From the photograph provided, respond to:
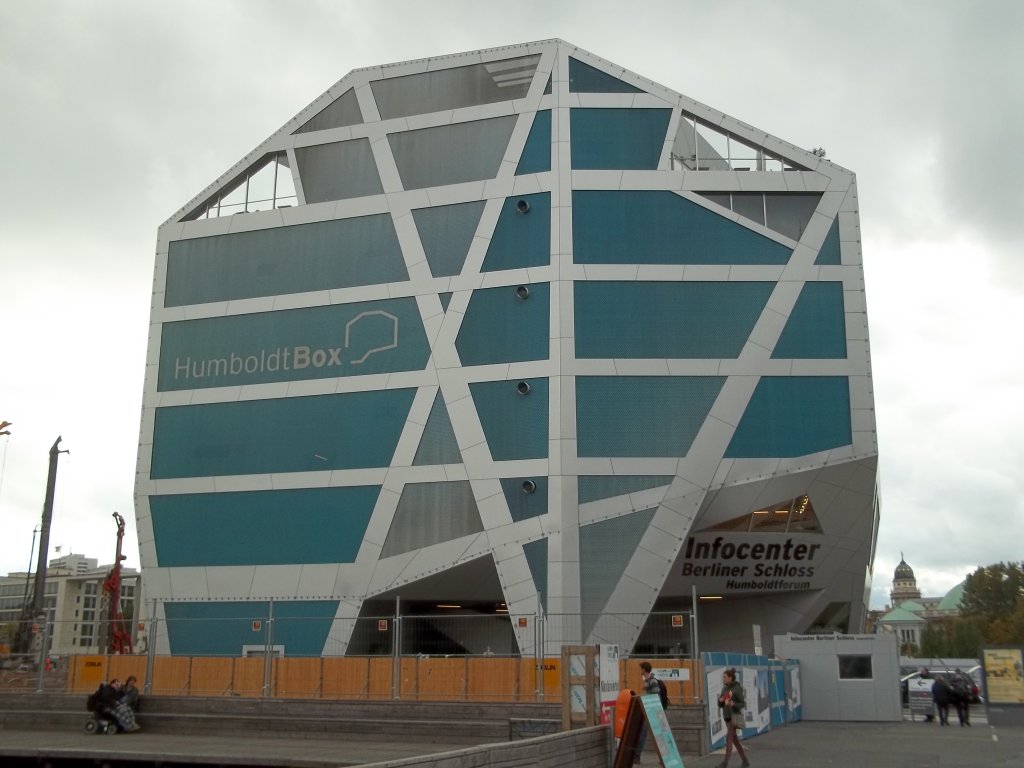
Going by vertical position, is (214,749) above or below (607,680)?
below

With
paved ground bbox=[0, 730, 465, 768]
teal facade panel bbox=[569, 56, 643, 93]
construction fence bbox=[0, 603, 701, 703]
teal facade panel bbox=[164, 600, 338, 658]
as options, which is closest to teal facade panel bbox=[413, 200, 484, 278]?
teal facade panel bbox=[569, 56, 643, 93]

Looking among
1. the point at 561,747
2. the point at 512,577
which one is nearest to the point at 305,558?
the point at 512,577

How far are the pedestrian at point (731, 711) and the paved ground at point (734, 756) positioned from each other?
18.2 inches

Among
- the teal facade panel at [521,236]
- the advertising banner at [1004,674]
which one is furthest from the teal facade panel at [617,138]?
the advertising banner at [1004,674]

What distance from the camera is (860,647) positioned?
2870cm

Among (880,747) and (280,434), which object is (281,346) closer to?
(280,434)

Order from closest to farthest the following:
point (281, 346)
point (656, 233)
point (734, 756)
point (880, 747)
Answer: point (734, 756)
point (880, 747)
point (656, 233)
point (281, 346)

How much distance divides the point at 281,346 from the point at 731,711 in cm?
2686

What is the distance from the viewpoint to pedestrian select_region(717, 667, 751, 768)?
1733 centimetres

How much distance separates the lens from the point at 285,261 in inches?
1615

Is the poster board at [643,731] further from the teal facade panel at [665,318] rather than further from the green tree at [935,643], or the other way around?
the green tree at [935,643]

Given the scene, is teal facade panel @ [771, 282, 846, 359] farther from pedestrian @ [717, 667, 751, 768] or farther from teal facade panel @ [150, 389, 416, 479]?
pedestrian @ [717, 667, 751, 768]

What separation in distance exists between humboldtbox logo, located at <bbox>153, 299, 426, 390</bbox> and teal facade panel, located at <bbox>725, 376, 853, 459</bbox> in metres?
12.1

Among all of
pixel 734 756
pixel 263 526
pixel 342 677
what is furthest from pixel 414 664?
pixel 263 526
